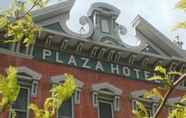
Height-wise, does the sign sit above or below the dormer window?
below

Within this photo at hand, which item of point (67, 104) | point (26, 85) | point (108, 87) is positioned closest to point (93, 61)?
point (108, 87)

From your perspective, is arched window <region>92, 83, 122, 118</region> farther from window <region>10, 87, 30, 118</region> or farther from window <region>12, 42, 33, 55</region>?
window <region>12, 42, 33, 55</region>

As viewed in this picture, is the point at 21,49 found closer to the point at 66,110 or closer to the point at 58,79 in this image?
the point at 58,79

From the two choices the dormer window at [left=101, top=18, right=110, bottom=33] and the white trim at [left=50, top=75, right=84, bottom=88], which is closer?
the white trim at [left=50, top=75, right=84, bottom=88]

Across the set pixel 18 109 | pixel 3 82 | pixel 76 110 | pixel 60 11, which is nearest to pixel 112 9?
pixel 60 11

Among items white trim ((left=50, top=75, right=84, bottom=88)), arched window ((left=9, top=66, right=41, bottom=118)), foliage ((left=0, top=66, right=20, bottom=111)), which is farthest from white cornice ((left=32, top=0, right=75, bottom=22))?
foliage ((left=0, top=66, right=20, bottom=111))

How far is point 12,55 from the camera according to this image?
16703 mm

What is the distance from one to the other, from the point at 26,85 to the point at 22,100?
57 cm

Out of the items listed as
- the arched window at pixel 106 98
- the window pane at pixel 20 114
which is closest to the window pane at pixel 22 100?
the window pane at pixel 20 114

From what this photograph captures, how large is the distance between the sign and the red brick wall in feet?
0.62

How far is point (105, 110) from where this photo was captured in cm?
1767

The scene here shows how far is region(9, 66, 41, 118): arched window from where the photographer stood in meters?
16.2

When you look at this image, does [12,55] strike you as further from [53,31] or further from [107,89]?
[107,89]

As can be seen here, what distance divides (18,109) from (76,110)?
2125mm
